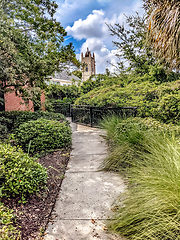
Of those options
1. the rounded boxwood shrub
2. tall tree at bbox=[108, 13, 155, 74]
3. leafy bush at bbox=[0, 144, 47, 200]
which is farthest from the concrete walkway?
tall tree at bbox=[108, 13, 155, 74]

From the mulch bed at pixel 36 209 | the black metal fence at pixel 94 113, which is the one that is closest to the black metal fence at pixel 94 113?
the black metal fence at pixel 94 113

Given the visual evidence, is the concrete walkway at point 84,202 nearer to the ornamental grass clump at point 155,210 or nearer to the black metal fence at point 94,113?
the ornamental grass clump at point 155,210

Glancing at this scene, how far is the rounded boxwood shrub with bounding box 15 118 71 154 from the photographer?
14.5 ft

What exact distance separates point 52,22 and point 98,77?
22.0 ft

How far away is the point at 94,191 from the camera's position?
2.75 meters

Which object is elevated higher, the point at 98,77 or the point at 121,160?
the point at 98,77

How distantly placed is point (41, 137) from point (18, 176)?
2152mm

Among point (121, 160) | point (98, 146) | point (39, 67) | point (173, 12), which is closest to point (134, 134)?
point (121, 160)

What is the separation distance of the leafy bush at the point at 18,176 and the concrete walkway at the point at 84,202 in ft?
1.53

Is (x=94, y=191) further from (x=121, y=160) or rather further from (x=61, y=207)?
(x=121, y=160)

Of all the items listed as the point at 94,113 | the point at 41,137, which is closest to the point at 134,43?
the point at 94,113

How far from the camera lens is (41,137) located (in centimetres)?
447

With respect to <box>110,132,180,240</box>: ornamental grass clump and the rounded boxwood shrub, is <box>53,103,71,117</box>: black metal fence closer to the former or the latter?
the rounded boxwood shrub

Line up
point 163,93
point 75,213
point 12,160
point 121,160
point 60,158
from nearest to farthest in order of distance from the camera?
point 75,213 → point 12,160 → point 121,160 → point 60,158 → point 163,93
